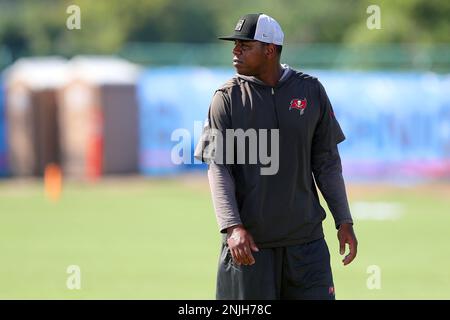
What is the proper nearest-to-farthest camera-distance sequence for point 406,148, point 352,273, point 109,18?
point 352,273, point 406,148, point 109,18

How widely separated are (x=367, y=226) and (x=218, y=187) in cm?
1155

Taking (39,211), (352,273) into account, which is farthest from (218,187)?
(39,211)

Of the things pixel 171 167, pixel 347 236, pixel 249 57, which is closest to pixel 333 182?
pixel 347 236

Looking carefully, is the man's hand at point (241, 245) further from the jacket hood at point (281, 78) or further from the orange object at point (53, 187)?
the orange object at point (53, 187)

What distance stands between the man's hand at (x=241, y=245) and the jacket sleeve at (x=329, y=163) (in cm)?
70

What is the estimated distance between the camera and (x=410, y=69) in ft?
98.6

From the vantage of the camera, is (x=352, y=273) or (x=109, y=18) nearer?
(x=352, y=273)

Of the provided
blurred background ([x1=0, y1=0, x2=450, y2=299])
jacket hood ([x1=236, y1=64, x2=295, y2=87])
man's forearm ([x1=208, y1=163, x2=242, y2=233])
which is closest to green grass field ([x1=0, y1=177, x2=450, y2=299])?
blurred background ([x1=0, y1=0, x2=450, y2=299])

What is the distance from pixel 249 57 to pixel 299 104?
43 cm

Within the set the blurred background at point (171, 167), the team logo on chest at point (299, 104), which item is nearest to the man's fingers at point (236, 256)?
the team logo on chest at point (299, 104)

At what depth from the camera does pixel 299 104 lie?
22.2 ft

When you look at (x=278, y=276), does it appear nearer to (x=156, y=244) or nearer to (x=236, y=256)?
(x=236, y=256)

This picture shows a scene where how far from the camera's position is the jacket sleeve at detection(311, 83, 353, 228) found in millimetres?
6922

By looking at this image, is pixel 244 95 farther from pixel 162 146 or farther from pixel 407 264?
pixel 162 146
